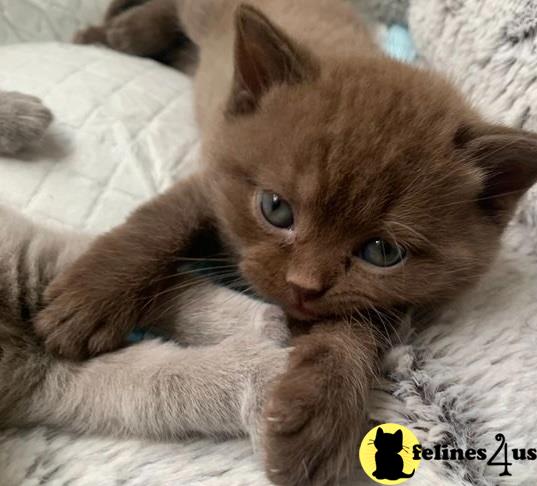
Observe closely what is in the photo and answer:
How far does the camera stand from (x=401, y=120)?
855mm

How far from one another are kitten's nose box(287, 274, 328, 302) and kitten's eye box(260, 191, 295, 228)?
3.3 inches

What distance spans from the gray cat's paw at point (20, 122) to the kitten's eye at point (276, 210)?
Result: 64cm

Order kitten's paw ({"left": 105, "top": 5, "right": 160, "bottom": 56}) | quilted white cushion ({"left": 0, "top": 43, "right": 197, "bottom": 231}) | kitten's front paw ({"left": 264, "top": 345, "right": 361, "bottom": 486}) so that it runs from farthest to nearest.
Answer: kitten's paw ({"left": 105, "top": 5, "right": 160, "bottom": 56}) → quilted white cushion ({"left": 0, "top": 43, "right": 197, "bottom": 231}) → kitten's front paw ({"left": 264, "top": 345, "right": 361, "bottom": 486})

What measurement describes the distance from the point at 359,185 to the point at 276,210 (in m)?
0.13

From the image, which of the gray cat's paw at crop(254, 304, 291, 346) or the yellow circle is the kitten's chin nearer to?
the gray cat's paw at crop(254, 304, 291, 346)

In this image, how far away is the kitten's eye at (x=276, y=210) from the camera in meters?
0.87

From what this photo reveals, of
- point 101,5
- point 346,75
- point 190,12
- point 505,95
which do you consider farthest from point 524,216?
point 101,5

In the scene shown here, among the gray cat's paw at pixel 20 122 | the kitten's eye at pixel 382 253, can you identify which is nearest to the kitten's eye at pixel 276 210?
the kitten's eye at pixel 382 253

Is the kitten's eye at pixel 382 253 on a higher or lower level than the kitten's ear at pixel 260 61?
lower

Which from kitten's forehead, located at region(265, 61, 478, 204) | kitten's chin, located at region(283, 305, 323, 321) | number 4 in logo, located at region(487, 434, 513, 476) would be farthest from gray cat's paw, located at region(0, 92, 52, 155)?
number 4 in logo, located at region(487, 434, 513, 476)

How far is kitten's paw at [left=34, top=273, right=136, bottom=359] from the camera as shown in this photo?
900mm

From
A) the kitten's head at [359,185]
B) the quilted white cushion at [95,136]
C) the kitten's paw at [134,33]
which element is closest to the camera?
the kitten's head at [359,185]

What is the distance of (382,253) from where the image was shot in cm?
84

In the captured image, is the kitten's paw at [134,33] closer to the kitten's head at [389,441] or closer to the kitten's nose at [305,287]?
the kitten's nose at [305,287]
